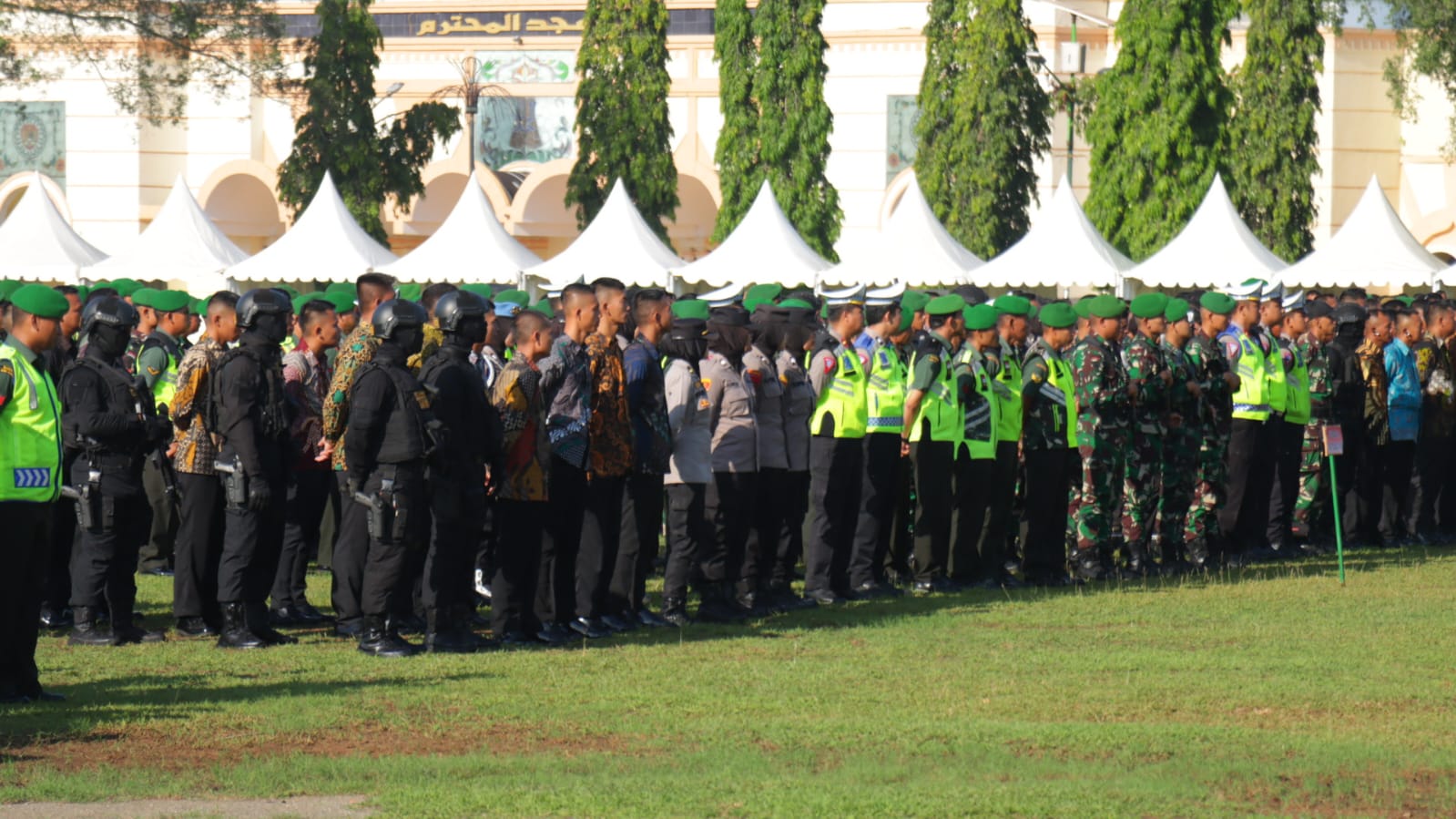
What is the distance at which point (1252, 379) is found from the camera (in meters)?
17.9

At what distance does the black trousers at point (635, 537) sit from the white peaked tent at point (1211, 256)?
14.6 m

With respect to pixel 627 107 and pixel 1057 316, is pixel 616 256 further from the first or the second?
pixel 1057 316

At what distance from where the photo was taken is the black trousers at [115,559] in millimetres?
12516

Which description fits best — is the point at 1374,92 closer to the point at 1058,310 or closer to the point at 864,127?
the point at 864,127

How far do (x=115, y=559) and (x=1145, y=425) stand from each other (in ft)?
26.0

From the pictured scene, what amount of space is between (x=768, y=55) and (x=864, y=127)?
6.81 metres

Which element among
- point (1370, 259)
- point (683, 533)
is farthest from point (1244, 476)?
point (1370, 259)


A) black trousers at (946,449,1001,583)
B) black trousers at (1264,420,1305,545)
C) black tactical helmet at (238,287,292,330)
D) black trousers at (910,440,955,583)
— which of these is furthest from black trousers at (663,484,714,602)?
black trousers at (1264,420,1305,545)

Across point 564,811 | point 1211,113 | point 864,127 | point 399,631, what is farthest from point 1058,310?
point 864,127

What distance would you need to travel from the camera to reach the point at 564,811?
321 inches

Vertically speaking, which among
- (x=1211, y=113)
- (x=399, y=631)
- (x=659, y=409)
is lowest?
(x=399, y=631)

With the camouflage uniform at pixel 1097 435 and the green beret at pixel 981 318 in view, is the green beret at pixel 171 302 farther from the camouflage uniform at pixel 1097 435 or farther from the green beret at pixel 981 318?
the camouflage uniform at pixel 1097 435

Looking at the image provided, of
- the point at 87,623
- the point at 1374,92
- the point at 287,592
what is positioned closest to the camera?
the point at 87,623

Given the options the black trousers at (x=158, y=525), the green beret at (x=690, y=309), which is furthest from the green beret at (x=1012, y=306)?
the black trousers at (x=158, y=525)
